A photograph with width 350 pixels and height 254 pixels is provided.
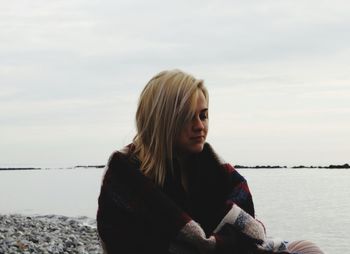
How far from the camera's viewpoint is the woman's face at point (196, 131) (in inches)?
141

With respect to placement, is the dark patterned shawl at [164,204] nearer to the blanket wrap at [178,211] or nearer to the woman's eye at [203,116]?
the blanket wrap at [178,211]

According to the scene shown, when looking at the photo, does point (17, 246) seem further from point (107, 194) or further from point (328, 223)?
point (328, 223)

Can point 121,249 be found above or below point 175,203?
below

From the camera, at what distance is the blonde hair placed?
11.6 ft

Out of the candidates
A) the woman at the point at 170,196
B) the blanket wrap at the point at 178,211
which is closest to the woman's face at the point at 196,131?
the woman at the point at 170,196

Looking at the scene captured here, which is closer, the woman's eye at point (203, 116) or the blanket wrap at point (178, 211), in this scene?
the blanket wrap at point (178, 211)

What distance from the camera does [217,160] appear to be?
12.8 feet

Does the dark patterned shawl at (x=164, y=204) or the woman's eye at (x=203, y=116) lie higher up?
the woman's eye at (x=203, y=116)

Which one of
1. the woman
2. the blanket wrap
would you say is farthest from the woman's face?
the blanket wrap

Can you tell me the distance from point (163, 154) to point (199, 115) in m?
0.28

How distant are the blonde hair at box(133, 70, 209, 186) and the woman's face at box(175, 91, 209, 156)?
0.11 ft

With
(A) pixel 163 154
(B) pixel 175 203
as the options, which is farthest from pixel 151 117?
(B) pixel 175 203

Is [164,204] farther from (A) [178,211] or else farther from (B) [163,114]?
(B) [163,114]

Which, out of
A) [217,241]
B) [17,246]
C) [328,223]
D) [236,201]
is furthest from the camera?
[328,223]
